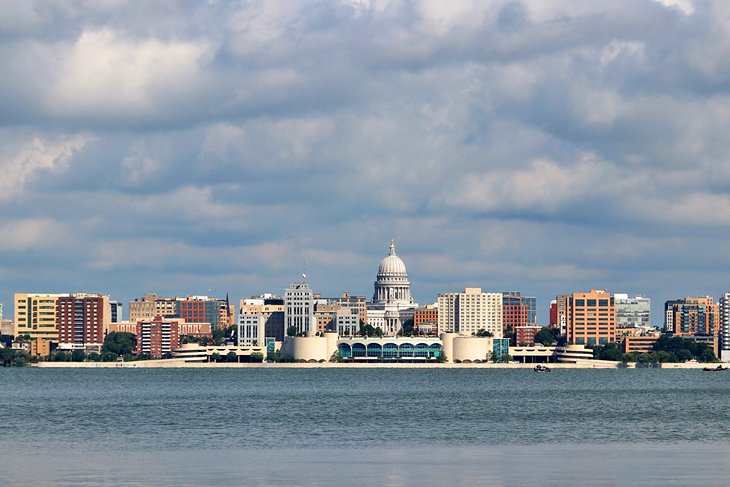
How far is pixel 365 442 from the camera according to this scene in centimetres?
6562

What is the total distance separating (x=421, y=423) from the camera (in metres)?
81.4

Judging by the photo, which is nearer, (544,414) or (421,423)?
(421,423)

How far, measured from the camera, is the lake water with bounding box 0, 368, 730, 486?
50.1m

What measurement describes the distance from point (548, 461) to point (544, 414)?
3647 cm

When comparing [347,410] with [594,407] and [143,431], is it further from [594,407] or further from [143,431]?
[143,431]

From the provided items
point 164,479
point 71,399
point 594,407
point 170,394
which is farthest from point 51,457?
point 170,394

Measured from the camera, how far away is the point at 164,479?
49.1m

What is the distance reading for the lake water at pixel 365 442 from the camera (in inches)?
1973

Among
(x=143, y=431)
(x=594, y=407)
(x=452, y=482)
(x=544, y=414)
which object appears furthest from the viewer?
(x=594, y=407)

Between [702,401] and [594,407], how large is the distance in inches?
603

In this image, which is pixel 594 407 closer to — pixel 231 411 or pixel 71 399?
pixel 231 411

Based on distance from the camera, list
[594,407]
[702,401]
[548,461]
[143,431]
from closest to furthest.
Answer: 1. [548,461]
2. [143,431]
3. [594,407]
4. [702,401]

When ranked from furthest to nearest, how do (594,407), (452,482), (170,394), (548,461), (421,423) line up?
(170,394) < (594,407) < (421,423) < (548,461) < (452,482)

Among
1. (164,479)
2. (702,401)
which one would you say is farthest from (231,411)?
(164,479)
